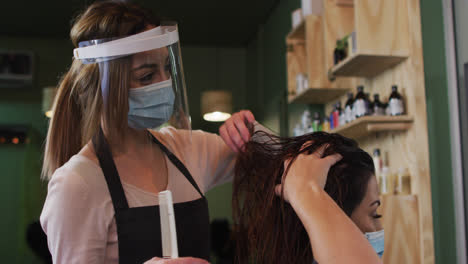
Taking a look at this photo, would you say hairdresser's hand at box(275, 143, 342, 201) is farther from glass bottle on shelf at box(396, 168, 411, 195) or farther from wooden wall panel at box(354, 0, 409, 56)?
wooden wall panel at box(354, 0, 409, 56)

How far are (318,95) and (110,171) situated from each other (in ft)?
7.97

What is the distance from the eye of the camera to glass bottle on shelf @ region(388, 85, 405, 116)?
7.80ft

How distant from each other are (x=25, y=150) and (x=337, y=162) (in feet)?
18.8

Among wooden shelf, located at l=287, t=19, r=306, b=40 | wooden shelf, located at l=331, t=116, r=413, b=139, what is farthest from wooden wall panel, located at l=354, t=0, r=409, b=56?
wooden shelf, located at l=287, t=19, r=306, b=40

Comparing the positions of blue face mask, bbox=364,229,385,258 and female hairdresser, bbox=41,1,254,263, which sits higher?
female hairdresser, bbox=41,1,254,263

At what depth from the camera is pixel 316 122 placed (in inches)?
131

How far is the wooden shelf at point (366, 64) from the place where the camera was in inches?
96.1

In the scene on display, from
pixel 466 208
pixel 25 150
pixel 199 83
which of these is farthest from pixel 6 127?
pixel 466 208

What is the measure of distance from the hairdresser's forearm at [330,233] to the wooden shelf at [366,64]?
1654 mm

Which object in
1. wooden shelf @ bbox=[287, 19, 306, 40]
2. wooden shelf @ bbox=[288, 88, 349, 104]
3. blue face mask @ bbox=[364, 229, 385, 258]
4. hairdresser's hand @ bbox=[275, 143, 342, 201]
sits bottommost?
blue face mask @ bbox=[364, 229, 385, 258]

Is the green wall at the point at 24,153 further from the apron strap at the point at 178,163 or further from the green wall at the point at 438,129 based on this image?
the apron strap at the point at 178,163

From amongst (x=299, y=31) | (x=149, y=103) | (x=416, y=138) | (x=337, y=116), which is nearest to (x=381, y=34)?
(x=416, y=138)

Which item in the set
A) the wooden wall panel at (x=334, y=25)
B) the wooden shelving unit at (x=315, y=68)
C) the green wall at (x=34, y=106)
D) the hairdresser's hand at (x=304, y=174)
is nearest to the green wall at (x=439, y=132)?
the wooden wall panel at (x=334, y=25)

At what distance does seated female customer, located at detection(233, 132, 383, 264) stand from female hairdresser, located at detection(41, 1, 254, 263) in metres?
0.17
